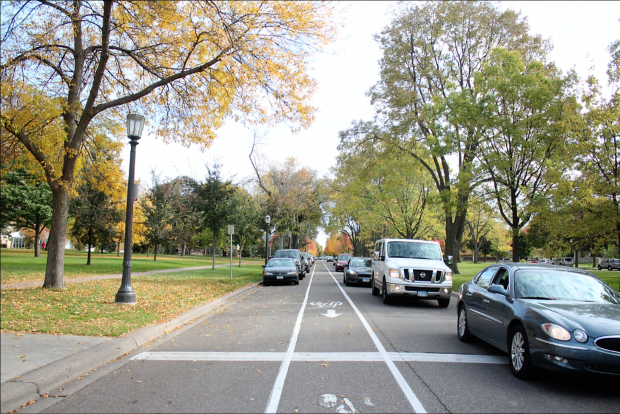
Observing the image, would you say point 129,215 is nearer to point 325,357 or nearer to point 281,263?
point 325,357

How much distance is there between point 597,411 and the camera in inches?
175

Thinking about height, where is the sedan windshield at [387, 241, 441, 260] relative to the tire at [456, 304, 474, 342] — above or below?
above

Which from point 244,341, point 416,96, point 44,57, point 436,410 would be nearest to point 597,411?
point 436,410

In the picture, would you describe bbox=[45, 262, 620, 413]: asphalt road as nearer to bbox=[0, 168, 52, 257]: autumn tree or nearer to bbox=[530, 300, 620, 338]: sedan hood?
bbox=[530, 300, 620, 338]: sedan hood

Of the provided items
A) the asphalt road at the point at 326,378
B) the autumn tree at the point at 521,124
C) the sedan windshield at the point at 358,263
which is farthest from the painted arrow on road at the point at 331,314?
the sedan windshield at the point at 358,263

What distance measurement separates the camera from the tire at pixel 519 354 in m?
5.41

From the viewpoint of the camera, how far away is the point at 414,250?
1432 cm

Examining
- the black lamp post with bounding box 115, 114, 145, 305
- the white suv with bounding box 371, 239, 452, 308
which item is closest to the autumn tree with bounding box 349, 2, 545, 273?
the white suv with bounding box 371, 239, 452, 308

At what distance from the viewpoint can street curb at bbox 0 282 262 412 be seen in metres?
4.50

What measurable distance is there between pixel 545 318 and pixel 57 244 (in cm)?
1262

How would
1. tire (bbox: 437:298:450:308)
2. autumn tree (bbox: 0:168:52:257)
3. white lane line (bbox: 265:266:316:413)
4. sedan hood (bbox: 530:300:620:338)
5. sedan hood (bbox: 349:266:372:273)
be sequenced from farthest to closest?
1. autumn tree (bbox: 0:168:52:257)
2. sedan hood (bbox: 349:266:372:273)
3. tire (bbox: 437:298:450:308)
4. sedan hood (bbox: 530:300:620:338)
5. white lane line (bbox: 265:266:316:413)

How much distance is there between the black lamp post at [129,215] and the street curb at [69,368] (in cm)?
243

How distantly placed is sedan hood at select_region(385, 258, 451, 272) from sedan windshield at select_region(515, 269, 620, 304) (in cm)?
599

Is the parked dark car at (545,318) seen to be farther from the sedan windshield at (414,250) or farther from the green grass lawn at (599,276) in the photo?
the green grass lawn at (599,276)
